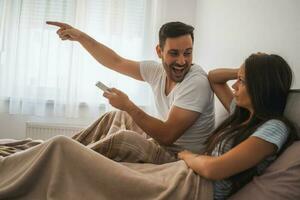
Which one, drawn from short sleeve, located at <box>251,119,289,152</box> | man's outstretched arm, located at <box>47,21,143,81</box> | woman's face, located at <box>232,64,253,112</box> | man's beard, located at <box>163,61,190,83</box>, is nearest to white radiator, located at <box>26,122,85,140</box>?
man's outstretched arm, located at <box>47,21,143,81</box>

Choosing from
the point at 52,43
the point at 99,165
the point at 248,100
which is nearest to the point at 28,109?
the point at 52,43

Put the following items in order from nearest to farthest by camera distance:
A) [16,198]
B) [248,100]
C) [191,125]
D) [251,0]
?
[16,198], [248,100], [191,125], [251,0]

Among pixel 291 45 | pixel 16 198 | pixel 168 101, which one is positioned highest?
pixel 291 45

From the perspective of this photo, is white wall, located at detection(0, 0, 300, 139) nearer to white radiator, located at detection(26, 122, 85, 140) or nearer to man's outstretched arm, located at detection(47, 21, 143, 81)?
white radiator, located at detection(26, 122, 85, 140)

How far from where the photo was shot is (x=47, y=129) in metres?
2.81

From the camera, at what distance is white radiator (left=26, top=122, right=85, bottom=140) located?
2.80 metres

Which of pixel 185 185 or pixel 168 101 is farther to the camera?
pixel 168 101

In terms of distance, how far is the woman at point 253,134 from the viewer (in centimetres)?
99

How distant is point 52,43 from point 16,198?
2.00m

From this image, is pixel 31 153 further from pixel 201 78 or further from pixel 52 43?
pixel 52 43

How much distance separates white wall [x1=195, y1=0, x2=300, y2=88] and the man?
0.96ft

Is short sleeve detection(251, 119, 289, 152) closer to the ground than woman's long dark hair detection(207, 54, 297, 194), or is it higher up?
closer to the ground

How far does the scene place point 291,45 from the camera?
3.85ft

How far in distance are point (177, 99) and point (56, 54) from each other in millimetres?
1614
